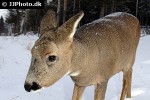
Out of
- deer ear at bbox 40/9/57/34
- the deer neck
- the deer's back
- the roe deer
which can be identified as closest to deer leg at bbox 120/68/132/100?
the roe deer

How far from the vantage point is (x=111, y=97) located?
6.90 m

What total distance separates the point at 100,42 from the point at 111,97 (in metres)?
2.02

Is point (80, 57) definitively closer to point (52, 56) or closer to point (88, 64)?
point (88, 64)

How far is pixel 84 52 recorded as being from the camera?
4727 millimetres

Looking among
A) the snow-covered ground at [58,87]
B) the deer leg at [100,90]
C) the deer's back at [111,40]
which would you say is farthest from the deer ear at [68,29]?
the snow-covered ground at [58,87]

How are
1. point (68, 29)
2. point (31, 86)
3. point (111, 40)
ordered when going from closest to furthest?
point (31, 86) → point (68, 29) → point (111, 40)

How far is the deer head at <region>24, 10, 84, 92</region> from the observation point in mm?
3910

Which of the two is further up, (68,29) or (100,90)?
(68,29)

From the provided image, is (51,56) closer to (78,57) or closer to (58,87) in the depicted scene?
(78,57)

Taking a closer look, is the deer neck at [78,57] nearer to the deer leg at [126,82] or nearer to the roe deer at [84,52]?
the roe deer at [84,52]

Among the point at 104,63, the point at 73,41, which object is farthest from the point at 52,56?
the point at 104,63

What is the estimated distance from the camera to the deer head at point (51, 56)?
3910 mm

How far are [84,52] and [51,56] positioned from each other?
2.60 feet

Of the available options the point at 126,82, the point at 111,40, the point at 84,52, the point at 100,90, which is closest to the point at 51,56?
the point at 84,52
